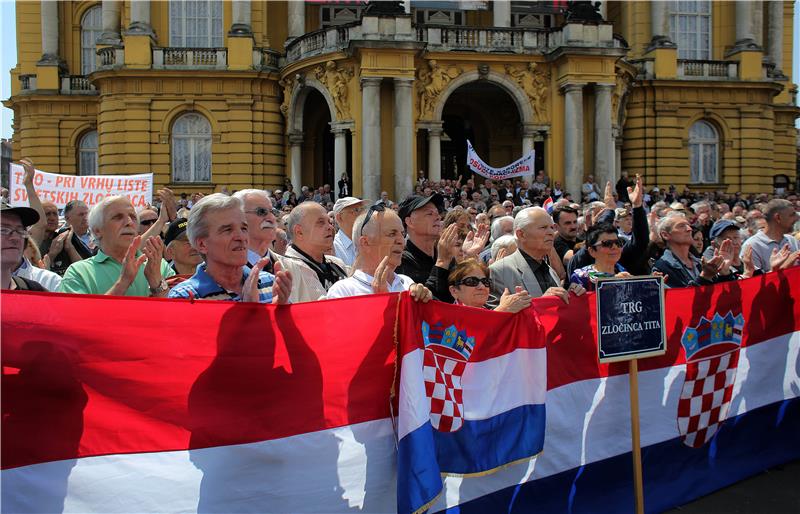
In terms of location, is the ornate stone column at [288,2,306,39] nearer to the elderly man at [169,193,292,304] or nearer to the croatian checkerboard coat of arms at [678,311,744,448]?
the croatian checkerboard coat of arms at [678,311,744,448]

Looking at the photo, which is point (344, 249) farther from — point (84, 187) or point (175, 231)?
point (84, 187)

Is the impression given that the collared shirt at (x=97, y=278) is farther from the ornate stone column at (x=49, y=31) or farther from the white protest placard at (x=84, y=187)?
the ornate stone column at (x=49, y=31)

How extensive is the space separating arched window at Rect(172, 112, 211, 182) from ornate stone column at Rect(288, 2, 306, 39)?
5.32 m

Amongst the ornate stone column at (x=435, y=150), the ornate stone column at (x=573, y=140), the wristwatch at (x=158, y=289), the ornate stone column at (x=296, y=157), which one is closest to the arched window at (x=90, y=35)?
the ornate stone column at (x=296, y=157)

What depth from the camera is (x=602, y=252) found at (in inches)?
232

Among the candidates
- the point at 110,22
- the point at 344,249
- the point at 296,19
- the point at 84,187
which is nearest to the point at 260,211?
the point at 344,249

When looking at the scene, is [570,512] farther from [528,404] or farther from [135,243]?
[135,243]

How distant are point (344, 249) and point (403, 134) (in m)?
18.9

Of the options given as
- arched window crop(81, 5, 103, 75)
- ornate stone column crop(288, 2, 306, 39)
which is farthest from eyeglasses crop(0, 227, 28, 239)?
arched window crop(81, 5, 103, 75)

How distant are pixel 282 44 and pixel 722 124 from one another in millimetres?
20896

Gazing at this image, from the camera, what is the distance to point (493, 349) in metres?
4.57

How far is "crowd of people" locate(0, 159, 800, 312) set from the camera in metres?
3.99

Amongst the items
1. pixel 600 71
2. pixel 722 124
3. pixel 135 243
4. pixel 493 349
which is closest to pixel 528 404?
pixel 493 349

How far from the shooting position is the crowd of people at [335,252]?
3986 mm
